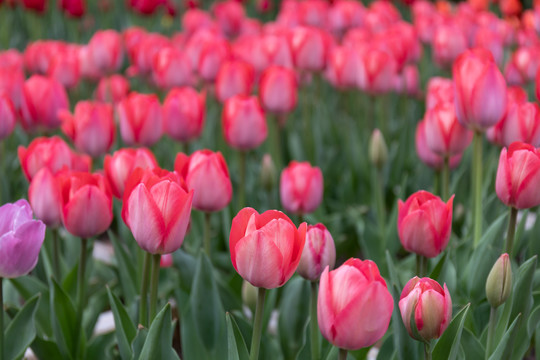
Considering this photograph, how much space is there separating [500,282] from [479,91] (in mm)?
411

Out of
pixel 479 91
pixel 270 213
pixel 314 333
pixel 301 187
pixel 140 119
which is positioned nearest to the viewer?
pixel 270 213

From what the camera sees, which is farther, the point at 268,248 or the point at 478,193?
the point at 478,193

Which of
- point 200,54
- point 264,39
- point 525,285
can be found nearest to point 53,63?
point 200,54

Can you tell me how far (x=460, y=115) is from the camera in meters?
1.34

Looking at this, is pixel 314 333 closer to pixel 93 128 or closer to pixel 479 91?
pixel 479 91

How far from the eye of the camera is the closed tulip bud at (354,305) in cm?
80

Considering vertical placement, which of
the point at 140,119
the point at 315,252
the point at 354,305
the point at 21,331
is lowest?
the point at 21,331

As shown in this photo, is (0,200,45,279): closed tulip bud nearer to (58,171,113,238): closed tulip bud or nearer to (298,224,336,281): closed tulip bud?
(58,171,113,238): closed tulip bud

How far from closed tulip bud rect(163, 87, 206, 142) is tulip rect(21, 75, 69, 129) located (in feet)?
1.30

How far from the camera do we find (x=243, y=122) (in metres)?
1.68

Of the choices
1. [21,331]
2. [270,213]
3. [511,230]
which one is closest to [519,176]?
[511,230]

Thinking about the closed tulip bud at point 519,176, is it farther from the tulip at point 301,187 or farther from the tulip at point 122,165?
the tulip at point 122,165

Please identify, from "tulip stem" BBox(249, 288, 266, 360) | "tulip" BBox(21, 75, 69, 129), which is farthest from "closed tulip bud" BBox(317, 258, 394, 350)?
"tulip" BBox(21, 75, 69, 129)

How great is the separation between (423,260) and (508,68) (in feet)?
4.65
